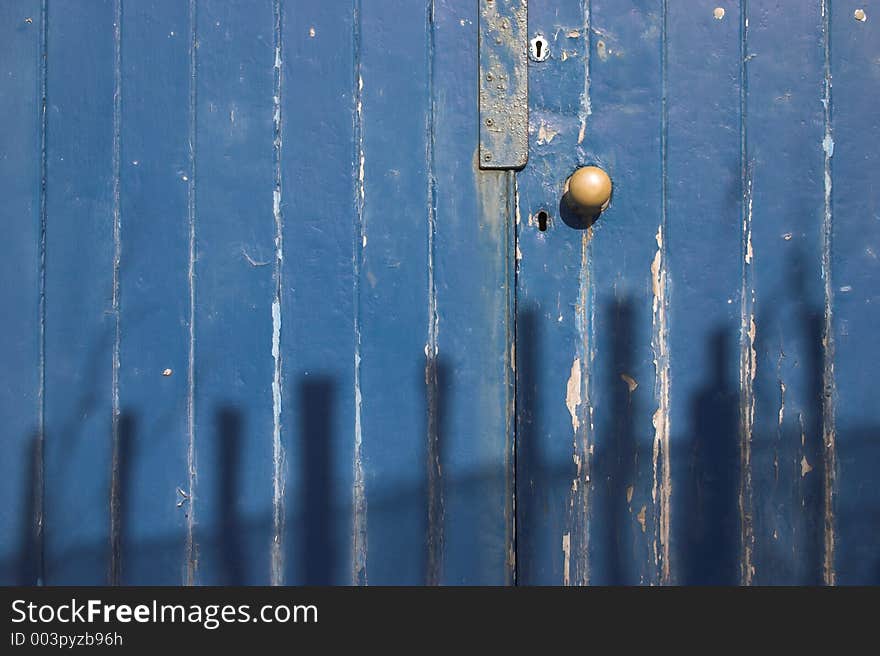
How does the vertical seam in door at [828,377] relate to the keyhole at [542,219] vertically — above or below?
below

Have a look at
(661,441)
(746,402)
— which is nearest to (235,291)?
(661,441)

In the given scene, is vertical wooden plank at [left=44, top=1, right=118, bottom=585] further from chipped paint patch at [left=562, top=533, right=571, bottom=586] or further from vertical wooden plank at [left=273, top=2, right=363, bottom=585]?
chipped paint patch at [left=562, top=533, right=571, bottom=586]

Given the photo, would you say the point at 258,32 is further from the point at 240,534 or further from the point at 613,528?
the point at 613,528

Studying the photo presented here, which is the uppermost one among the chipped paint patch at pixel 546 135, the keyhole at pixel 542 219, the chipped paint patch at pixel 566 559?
the chipped paint patch at pixel 546 135

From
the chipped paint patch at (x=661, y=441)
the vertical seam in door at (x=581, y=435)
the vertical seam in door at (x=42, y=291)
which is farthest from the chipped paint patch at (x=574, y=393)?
the vertical seam in door at (x=42, y=291)

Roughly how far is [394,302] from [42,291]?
58 centimetres

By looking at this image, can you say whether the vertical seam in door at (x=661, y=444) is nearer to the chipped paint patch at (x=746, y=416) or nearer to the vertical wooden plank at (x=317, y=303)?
the chipped paint patch at (x=746, y=416)

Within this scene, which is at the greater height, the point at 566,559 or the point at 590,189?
the point at 590,189

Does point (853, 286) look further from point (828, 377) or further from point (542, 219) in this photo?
point (542, 219)

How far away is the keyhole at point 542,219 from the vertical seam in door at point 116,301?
686 mm

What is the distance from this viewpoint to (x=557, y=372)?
1.41 metres

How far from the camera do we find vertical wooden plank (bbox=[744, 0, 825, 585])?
140 cm

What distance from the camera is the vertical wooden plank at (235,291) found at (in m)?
1.42

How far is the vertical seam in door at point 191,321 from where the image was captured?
56.1 inches
